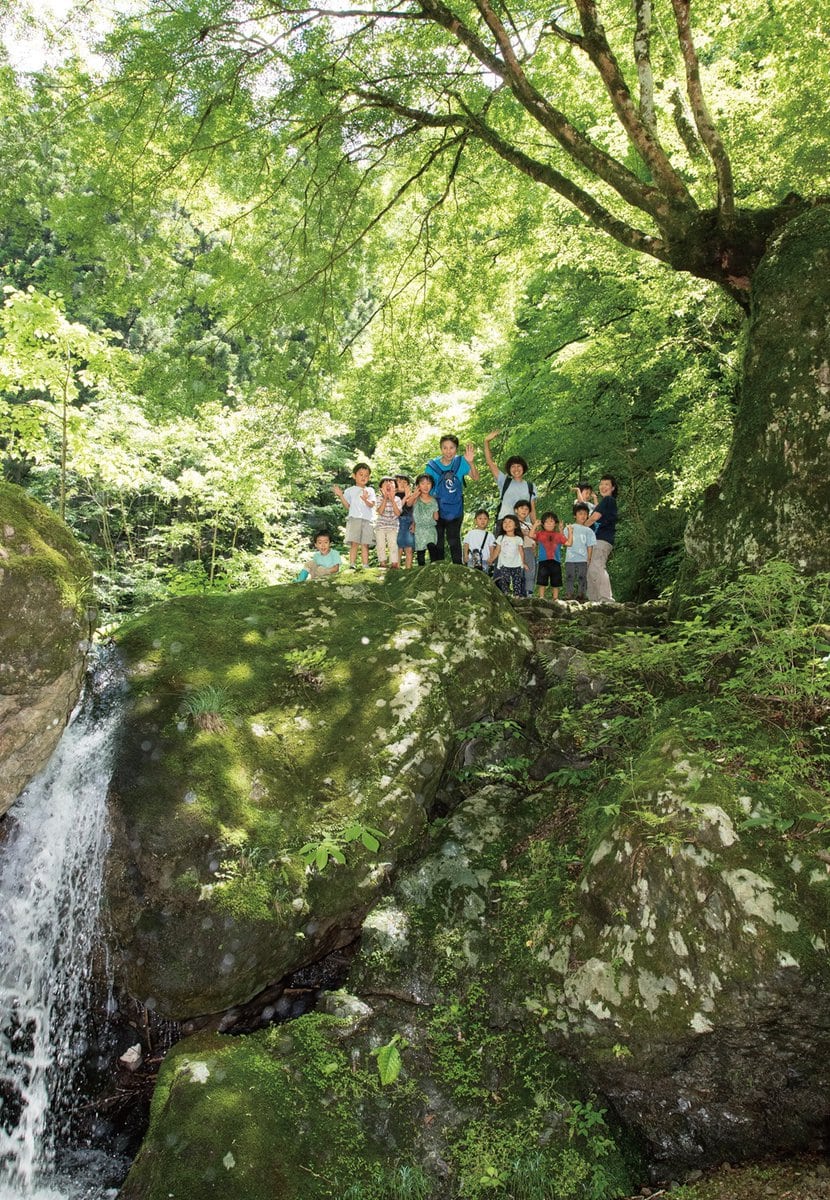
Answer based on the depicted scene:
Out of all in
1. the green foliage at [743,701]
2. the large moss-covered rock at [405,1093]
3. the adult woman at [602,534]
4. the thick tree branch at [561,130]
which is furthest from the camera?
the adult woman at [602,534]

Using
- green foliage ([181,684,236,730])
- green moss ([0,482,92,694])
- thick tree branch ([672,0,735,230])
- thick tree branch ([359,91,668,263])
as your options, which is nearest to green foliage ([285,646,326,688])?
green foliage ([181,684,236,730])

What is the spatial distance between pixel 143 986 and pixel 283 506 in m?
11.7

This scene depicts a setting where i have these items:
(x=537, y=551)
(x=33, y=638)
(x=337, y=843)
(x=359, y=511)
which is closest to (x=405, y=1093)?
(x=337, y=843)

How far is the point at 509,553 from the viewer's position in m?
8.51

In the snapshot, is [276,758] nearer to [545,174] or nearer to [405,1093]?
[405,1093]

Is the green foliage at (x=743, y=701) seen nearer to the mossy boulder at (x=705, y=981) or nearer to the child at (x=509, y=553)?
the mossy boulder at (x=705, y=981)

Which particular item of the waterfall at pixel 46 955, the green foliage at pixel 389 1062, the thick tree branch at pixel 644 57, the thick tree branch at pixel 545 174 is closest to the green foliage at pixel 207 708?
the waterfall at pixel 46 955

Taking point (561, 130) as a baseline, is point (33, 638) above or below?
below

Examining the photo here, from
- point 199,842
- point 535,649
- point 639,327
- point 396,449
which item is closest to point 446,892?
point 199,842

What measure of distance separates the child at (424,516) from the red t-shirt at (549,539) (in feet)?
4.80

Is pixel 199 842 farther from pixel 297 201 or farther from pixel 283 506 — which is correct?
pixel 283 506

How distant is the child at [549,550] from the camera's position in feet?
29.3

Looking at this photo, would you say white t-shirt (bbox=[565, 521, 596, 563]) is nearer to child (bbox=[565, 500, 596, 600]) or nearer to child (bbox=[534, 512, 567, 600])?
child (bbox=[565, 500, 596, 600])

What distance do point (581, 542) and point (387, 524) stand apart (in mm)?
2632
